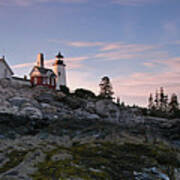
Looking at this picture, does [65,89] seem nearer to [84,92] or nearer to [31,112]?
[84,92]

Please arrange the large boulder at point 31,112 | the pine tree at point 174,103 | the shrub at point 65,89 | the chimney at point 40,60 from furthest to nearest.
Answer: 1. the pine tree at point 174,103
2. the chimney at point 40,60
3. the shrub at point 65,89
4. the large boulder at point 31,112

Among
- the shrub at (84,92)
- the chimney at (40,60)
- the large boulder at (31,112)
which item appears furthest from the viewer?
the chimney at (40,60)

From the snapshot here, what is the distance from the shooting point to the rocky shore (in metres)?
16.4

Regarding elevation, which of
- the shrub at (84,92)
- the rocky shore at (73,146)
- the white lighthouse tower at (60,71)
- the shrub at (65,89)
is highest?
the white lighthouse tower at (60,71)

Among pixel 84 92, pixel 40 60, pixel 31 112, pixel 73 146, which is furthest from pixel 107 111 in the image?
pixel 40 60

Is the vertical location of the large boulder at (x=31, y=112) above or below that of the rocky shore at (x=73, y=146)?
above

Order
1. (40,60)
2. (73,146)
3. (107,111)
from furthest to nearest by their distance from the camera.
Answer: (40,60), (107,111), (73,146)

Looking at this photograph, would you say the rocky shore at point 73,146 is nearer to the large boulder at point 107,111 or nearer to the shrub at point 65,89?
the large boulder at point 107,111

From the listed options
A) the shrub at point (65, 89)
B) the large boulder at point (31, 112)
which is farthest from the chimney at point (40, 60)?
the large boulder at point (31, 112)

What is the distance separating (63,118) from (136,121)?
14870mm

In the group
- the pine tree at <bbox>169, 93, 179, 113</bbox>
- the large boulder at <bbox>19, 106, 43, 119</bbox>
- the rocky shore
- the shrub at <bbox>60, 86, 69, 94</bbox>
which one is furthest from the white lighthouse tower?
the pine tree at <bbox>169, 93, 179, 113</bbox>

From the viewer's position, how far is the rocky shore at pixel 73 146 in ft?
53.8

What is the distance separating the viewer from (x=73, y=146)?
23.8m

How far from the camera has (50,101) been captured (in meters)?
45.9
